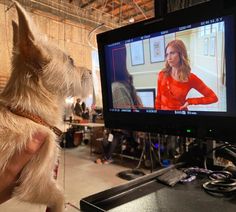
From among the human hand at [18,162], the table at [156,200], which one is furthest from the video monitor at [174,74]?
the human hand at [18,162]

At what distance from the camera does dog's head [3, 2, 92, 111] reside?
3.14 ft

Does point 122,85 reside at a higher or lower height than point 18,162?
higher

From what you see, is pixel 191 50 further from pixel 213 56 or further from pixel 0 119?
pixel 0 119

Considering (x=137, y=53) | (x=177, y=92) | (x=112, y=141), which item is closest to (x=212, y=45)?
(x=177, y=92)

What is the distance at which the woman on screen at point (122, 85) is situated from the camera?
1.12 meters

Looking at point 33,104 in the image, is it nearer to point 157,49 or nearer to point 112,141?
point 157,49

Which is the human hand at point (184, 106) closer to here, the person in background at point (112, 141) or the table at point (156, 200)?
the table at point (156, 200)

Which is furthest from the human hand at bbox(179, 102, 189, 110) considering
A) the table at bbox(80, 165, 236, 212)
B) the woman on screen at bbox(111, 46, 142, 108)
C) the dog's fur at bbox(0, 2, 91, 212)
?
the dog's fur at bbox(0, 2, 91, 212)

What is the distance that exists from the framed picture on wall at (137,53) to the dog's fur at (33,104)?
1.27ft

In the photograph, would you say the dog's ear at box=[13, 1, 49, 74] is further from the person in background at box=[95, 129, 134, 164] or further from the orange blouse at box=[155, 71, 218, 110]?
the person in background at box=[95, 129, 134, 164]

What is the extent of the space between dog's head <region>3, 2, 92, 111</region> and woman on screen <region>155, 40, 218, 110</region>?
1.71 feet

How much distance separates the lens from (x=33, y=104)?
40.9 inches

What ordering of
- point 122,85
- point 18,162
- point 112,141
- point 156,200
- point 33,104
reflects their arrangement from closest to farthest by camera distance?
1. point 156,200
2. point 18,162
3. point 33,104
4. point 122,85
5. point 112,141

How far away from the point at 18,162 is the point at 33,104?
0.27 metres
